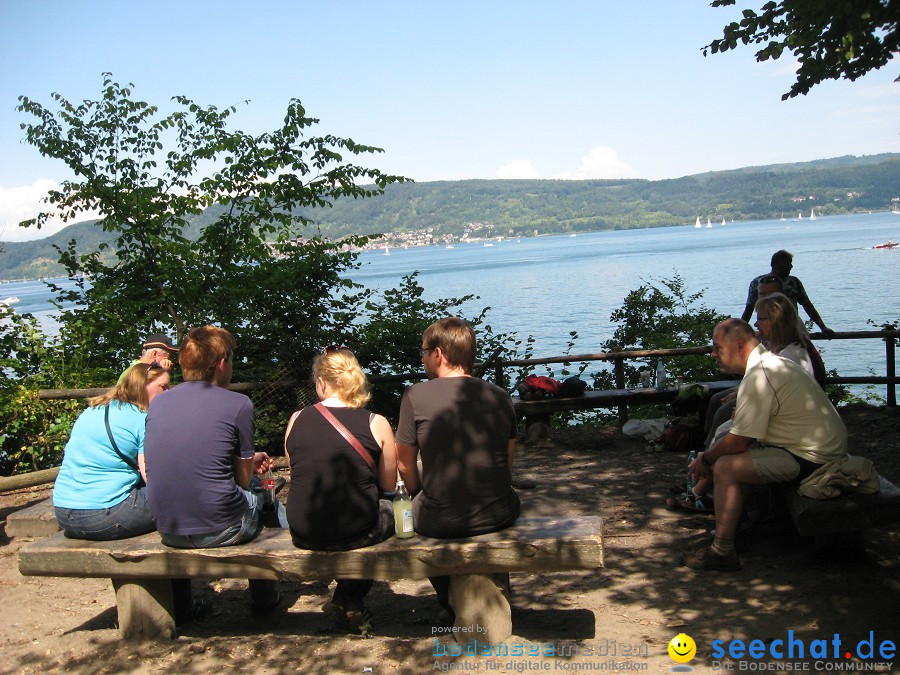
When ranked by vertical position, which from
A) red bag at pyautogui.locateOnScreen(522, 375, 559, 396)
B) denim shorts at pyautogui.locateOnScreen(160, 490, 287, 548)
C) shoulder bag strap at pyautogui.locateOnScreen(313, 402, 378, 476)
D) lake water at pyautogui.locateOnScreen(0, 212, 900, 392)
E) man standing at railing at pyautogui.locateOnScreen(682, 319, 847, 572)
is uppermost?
shoulder bag strap at pyautogui.locateOnScreen(313, 402, 378, 476)

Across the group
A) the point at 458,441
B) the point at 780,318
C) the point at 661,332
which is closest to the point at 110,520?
the point at 458,441

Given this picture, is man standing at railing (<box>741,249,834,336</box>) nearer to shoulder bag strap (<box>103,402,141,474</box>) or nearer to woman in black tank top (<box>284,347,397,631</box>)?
woman in black tank top (<box>284,347,397,631</box>)

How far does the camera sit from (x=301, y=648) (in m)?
3.58

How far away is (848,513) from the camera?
377cm

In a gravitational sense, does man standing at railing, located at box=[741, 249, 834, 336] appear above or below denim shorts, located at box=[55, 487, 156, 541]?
above

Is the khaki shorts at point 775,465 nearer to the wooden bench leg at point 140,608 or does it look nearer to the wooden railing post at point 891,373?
the wooden bench leg at point 140,608

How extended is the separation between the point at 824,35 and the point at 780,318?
94.3 inches

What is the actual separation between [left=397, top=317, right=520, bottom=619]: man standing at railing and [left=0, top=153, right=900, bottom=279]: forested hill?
111m

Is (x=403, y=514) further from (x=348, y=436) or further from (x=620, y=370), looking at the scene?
(x=620, y=370)

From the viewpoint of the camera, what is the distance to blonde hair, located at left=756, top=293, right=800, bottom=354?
457 cm

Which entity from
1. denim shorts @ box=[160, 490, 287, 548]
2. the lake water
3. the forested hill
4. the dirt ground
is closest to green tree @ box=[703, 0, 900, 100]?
the dirt ground

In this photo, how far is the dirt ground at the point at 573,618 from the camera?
11.0 feet

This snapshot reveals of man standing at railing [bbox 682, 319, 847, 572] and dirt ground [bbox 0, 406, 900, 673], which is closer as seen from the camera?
dirt ground [bbox 0, 406, 900, 673]

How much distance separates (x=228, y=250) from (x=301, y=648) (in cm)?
642
